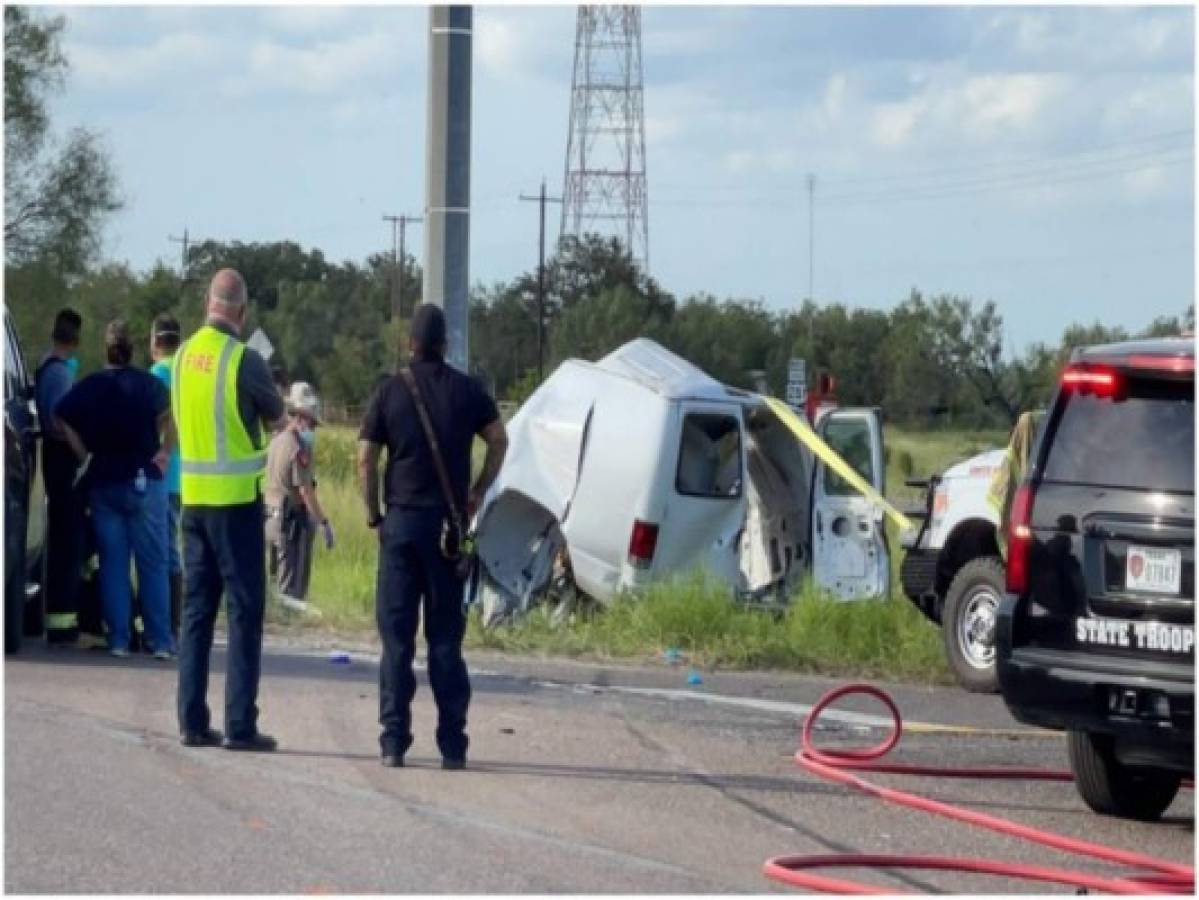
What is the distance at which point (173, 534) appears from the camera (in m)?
13.5

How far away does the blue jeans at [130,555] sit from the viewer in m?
12.9

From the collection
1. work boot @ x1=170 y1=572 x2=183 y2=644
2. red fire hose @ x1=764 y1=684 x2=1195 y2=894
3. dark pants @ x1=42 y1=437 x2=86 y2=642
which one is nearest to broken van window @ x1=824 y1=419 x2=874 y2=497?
work boot @ x1=170 y1=572 x2=183 y2=644

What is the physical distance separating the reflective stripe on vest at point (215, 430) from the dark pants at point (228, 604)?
92 millimetres

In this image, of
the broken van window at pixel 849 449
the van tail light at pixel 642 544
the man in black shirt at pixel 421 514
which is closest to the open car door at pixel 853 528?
the broken van window at pixel 849 449

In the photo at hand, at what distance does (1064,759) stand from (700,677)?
10.7 feet

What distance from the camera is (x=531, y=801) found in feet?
29.8

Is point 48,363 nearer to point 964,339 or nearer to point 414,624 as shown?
point 414,624

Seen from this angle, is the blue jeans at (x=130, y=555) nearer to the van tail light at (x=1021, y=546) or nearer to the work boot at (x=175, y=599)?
the work boot at (x=175, y=599)

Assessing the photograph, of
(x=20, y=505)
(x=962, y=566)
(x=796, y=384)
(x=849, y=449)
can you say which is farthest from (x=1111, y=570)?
(x=796, y=384)

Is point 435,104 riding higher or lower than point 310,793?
higher

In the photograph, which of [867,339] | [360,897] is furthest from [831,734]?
[867,339]

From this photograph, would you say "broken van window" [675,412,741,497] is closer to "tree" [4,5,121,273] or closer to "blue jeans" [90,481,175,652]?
"blue jeans" [90,481,175,652]

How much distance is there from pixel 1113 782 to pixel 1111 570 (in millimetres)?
1043

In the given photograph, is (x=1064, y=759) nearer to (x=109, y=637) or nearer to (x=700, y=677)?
(x=700, y=677)
